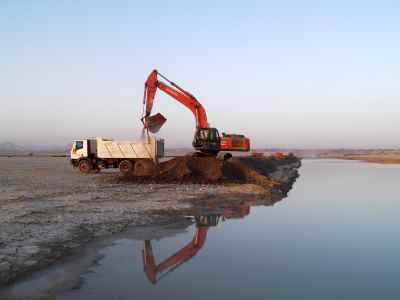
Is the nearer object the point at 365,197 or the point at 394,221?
the point at 394,221

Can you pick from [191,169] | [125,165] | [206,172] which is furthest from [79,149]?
[206,172]

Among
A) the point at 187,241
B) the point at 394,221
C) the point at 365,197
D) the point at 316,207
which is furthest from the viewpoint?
the point at 365,197

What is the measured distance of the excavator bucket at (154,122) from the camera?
28017 mm

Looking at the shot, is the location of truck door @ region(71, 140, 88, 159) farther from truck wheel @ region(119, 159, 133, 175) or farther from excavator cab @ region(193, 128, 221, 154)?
excavator cab @ region(193, 128, 221, 154)

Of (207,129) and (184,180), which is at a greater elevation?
(207,129)

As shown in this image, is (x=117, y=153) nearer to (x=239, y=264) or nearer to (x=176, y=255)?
(x=176, y=255)

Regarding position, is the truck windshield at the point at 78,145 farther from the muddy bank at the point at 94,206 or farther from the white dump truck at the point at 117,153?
the muddy bank at the point at 94,206

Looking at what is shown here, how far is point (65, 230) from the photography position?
428 inches

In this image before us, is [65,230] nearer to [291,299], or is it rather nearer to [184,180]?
[291,299]

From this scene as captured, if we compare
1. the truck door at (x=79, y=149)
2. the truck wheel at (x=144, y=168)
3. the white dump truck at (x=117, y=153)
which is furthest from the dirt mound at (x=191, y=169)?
the truck door at (x=79, y=149)

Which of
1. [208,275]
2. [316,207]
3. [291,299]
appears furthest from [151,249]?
[316,207]

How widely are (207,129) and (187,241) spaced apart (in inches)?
752

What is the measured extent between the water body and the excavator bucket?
631 inches

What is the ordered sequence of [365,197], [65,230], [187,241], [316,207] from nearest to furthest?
[187,241]
[65,230]
[316,207]
[365,197]
